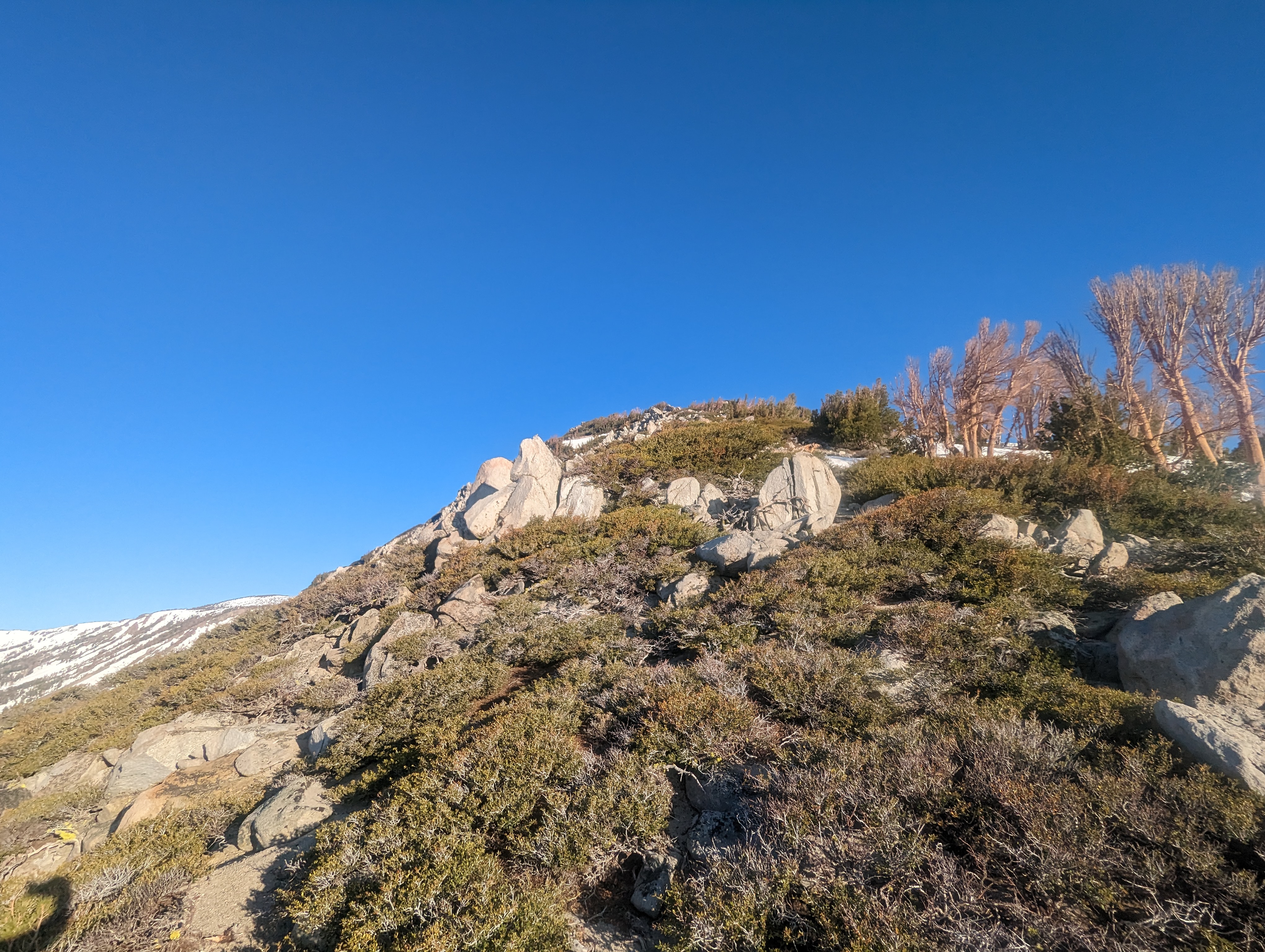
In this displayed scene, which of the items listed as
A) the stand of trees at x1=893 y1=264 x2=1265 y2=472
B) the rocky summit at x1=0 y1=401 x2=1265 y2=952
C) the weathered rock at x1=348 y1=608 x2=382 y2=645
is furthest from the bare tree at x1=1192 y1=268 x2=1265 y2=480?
the weathered rock at x1=348 y1=608 x2=382 y2=645

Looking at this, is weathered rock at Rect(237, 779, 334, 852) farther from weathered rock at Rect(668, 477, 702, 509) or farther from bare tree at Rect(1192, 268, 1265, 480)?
bare tree at Rect(1192, 268, 1265, 480)

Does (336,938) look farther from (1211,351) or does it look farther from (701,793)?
(1211,351)

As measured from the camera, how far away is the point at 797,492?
14.1m

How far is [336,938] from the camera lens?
386cm

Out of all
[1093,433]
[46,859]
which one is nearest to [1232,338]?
[1093,433]

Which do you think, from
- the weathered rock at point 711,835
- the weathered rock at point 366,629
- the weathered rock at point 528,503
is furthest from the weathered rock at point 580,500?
the weathered rock at point 711,835

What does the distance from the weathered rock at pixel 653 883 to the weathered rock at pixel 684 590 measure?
5.39 metres

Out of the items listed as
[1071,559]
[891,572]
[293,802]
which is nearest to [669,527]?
[891,572]

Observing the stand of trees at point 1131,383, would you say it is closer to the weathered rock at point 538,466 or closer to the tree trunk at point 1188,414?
the tree trunk at point 1188,414

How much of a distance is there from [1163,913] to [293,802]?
906 centimetres

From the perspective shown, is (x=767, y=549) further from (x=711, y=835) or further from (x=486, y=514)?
(x=486, y=514)

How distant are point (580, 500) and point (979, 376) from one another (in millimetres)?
18268

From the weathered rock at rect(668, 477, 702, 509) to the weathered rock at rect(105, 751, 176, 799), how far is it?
47.9 feet

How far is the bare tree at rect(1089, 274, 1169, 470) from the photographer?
16781 mm
